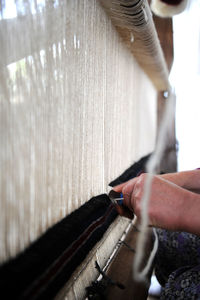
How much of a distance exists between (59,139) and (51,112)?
0.21 ft

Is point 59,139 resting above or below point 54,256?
above

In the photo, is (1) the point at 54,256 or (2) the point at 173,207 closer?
(1) the point at 54,256

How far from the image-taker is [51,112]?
1.74ft

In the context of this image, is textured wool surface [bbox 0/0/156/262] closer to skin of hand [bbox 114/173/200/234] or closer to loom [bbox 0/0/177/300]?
loom [bbox 0/0/177/300]

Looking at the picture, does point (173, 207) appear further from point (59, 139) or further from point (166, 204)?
point (59, 139)

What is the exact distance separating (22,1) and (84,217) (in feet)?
1.49

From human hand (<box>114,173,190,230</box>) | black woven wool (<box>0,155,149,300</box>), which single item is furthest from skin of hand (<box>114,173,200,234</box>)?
black woven wool (<box>0,155,149,300</box>)

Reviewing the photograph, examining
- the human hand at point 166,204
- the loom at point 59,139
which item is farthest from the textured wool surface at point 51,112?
the human hand at point 166,204

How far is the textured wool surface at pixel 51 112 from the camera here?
1.36 ft

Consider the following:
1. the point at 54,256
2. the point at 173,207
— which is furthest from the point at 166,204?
the point at 54,256

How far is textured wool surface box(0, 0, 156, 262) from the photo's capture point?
16.3 inches

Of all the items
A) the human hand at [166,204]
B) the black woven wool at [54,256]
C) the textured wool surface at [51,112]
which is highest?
the textured wool surface at [51,112]

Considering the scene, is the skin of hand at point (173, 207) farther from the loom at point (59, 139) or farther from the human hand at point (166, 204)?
the loom at point (59, 139)

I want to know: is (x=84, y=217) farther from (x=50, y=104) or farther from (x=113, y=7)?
(x=113, y=7)
